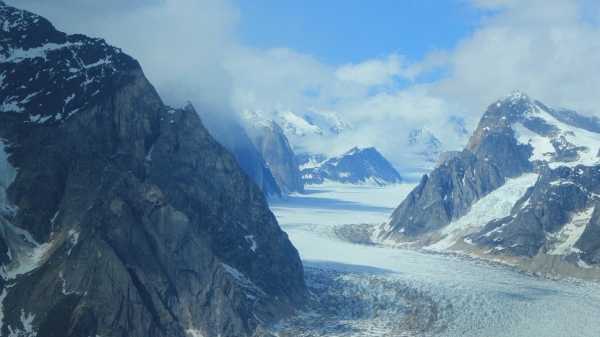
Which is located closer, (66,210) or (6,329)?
(6,329)

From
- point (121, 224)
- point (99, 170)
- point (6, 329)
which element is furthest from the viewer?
point (99, 170)

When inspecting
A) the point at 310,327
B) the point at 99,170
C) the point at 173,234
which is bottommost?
the point at 310,327

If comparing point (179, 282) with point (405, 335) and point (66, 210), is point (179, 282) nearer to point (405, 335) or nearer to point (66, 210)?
point (66, 210)

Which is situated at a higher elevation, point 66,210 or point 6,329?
point 66,210

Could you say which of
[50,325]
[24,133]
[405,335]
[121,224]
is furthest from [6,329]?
[405,335]

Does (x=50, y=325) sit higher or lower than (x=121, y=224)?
lower

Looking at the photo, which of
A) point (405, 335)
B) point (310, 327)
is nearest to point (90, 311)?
point (310, 327)

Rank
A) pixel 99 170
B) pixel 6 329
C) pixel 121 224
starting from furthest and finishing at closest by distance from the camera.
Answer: pixel 99 170 < pixel 121 224 < pixel 6 329

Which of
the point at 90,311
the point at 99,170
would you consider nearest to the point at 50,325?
the point at 90,311

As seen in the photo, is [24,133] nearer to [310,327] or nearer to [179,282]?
[179,282]
